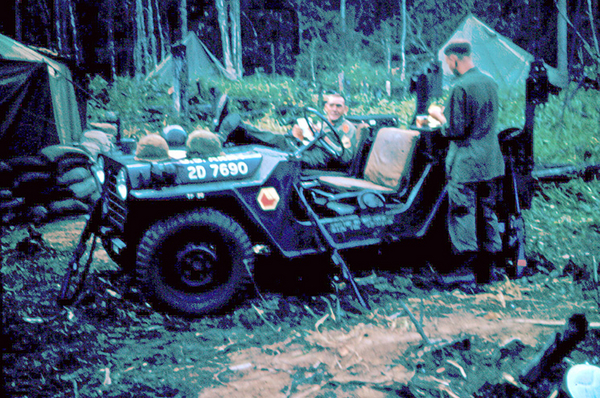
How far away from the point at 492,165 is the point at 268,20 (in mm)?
20404

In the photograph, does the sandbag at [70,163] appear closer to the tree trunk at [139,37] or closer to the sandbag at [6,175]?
the sandbag at [6,175]

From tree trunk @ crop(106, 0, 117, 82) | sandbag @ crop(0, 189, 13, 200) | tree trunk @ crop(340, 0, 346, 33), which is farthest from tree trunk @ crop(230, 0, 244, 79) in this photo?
sandbag @ crop(0, 189, 13, 200)

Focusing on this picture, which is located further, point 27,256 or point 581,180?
point 581,180

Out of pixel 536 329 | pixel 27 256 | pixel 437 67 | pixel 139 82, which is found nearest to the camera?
pixel 536 329

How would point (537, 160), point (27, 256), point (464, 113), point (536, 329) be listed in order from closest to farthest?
point (536, 329) < point (464, 113) < point (27, 256) < point (537, 160)

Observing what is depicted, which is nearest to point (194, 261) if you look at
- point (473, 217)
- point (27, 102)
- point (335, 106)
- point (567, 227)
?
point (473, 217)

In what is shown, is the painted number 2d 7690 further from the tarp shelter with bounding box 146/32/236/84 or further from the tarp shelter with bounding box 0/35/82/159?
the tarp shelter with bounding box 146/32/236/84

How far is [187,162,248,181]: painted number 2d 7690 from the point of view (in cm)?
338

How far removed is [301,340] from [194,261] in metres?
0.86

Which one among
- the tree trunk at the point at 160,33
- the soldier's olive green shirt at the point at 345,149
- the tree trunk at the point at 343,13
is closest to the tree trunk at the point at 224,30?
the tree trunk at the point at 160,33

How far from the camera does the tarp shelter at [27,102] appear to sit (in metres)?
7.88

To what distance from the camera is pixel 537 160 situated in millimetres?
7426

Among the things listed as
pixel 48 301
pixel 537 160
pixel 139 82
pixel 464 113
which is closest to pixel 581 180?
pixel 537 160

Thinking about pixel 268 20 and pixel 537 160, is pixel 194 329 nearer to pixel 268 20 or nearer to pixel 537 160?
pixel 537 160
